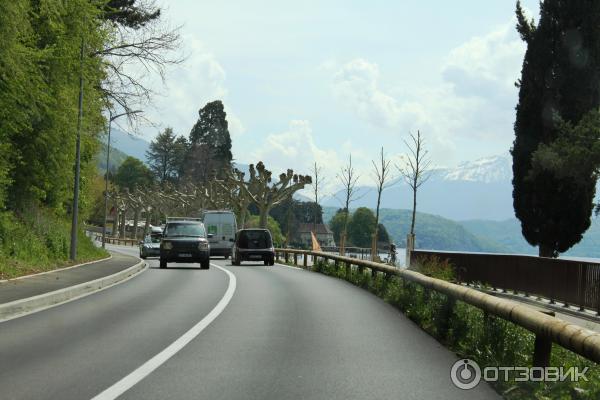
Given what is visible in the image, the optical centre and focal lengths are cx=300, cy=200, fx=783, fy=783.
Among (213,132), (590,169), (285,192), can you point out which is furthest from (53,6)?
(213,132)

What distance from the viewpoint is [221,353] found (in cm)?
909

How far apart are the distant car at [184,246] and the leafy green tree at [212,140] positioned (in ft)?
254

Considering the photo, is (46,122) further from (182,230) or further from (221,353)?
(221,353)

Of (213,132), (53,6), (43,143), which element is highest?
(213,132)

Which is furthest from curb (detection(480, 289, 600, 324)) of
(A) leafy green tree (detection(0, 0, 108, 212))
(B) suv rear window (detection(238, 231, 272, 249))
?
(B) suv rear window (detection(238, 231, 272, 249))

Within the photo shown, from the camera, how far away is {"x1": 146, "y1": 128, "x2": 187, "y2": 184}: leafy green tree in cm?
15338

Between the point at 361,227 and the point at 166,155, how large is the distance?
171 ft

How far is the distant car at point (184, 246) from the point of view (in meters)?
32.0

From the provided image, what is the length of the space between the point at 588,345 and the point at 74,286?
13.5 m

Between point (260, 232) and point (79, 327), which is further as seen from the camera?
point (260, 232)

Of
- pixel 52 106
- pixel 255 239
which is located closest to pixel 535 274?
pixel 52 106

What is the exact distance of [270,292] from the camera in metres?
19.2

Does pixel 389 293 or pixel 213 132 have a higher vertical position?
pixel 213 132

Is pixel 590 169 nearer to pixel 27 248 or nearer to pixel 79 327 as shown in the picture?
pixel 27 248
